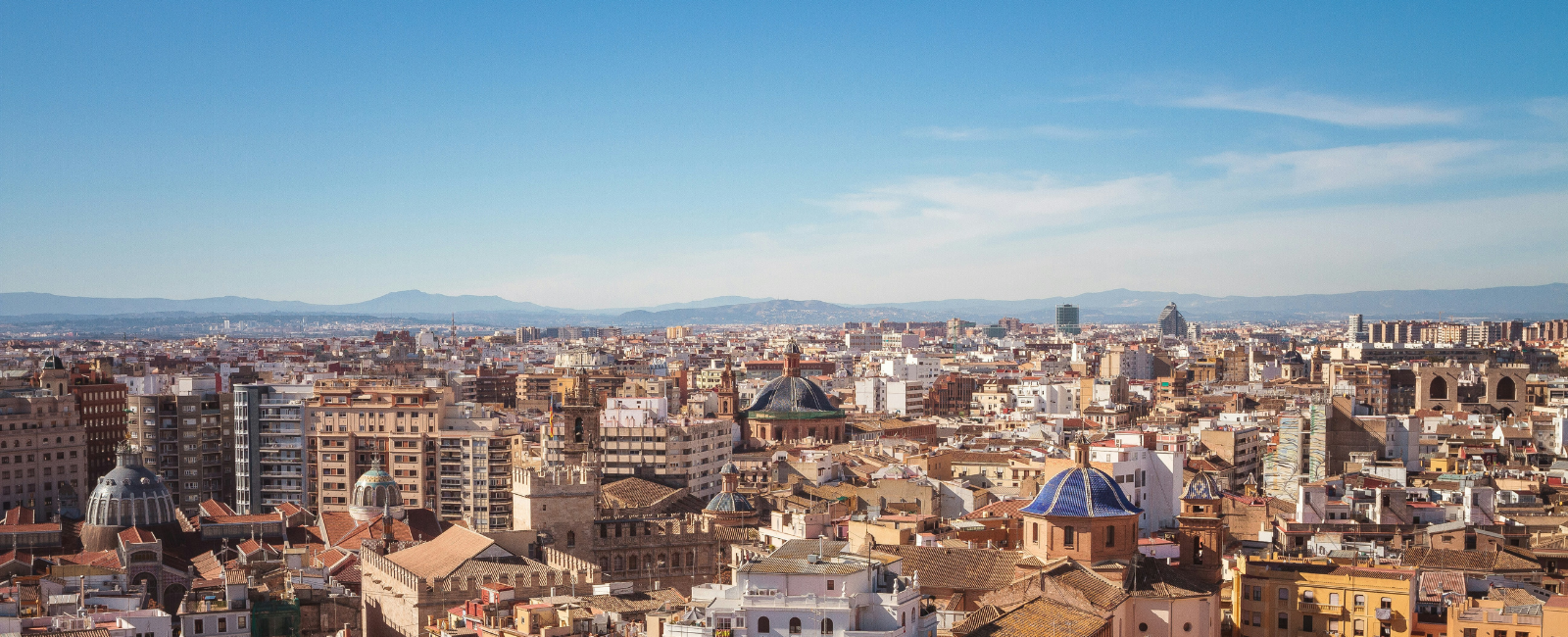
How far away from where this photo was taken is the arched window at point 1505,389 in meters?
89.4

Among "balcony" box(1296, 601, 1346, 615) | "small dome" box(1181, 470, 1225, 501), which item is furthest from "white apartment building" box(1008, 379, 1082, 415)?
"balcony" box(1296, 601, 1346, 615)

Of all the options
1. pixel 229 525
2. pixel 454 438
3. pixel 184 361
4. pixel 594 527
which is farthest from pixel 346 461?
pixel 184 361

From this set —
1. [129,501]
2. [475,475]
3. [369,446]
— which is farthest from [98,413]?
[129,501]

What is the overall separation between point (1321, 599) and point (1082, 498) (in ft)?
17.0

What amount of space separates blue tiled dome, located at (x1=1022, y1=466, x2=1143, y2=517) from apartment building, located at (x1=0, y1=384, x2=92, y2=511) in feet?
145

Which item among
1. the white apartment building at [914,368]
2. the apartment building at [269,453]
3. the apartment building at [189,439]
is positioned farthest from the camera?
the white apartment building at [914,368]

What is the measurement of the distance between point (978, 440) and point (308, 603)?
42099 millimetres

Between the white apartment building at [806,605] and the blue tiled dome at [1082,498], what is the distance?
5809 millimetres

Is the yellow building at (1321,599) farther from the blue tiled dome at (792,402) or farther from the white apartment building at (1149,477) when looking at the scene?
the blue tiled dome at (792,402)

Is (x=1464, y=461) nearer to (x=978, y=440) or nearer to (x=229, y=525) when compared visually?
(x=978, y=440)

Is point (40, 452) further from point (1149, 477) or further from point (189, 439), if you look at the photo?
point (1149, 477)

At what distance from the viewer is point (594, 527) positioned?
45.0 meters

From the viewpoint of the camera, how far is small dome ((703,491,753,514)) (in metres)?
49.3

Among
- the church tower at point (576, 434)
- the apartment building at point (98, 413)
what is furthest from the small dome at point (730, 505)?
the apartment building at point (98, 413)
